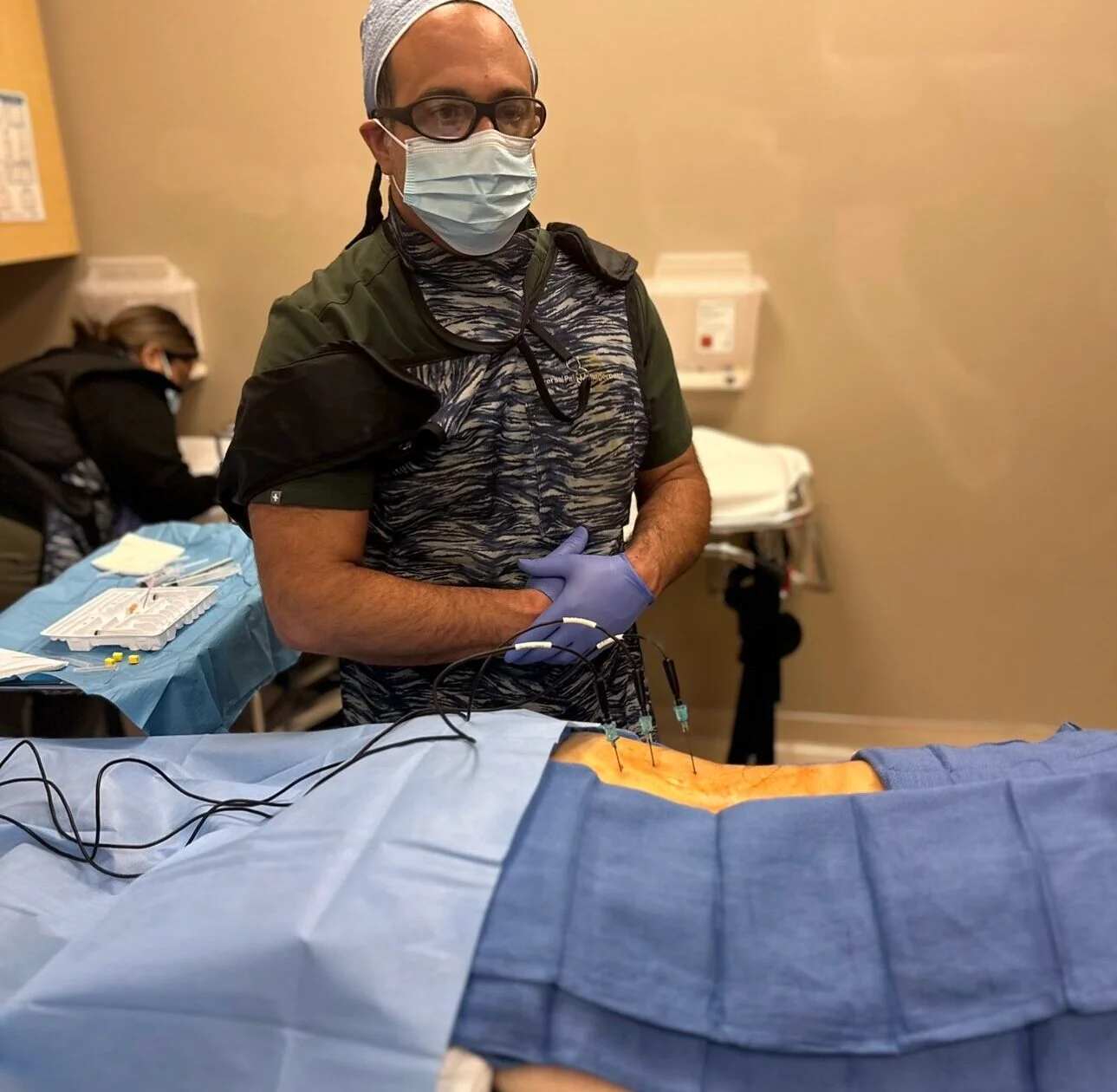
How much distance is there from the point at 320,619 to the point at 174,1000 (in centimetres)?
44

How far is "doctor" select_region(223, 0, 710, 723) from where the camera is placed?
1.05 m

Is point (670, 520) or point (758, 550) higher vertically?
point (670, 520)

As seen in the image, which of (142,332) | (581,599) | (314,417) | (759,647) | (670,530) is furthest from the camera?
(142,332)

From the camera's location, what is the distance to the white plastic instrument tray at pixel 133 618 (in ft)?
4.41

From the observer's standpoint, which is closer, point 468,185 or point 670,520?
point 468,185

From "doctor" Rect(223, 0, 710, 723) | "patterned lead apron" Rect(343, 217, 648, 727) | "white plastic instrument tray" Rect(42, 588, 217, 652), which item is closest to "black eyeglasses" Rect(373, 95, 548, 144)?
"doctor" Rect(223, 0, 710, 723)

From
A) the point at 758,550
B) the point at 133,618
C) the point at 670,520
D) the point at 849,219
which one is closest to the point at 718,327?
the point at 849,219

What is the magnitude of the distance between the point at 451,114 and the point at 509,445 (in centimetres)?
39

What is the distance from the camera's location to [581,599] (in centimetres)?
114

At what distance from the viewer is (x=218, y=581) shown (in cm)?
156

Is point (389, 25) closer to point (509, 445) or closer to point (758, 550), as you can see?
point (509, 445)

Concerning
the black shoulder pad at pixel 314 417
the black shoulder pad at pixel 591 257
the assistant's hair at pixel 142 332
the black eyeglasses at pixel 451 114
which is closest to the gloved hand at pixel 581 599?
the black shoulder pad at pixel 314 417

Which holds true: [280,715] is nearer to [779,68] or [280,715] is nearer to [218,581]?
[218,581]

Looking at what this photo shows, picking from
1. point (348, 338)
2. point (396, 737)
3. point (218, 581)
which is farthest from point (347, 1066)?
point (218, 581)
